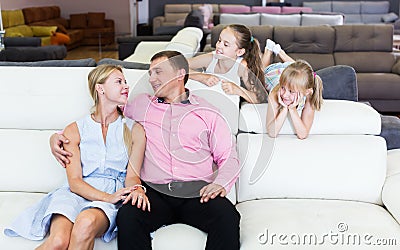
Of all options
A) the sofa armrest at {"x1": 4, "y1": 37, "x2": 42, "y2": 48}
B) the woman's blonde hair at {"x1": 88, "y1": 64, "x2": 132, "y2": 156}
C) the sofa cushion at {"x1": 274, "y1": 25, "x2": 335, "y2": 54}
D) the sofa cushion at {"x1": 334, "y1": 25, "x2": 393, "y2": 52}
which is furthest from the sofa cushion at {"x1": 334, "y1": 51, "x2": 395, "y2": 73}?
the sofa armrest at {"x1": 4, "y1": 37, "x2": 42, "y2": 48}

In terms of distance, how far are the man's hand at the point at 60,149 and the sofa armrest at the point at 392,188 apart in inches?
52.0

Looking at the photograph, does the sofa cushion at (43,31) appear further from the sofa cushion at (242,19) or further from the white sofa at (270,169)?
the white sofa at (270,169)

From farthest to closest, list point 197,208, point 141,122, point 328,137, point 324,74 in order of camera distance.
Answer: point 324,74 → point 328,137 → point 141,122 → point 197,208

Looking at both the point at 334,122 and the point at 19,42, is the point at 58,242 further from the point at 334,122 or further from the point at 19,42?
the point at 19,42

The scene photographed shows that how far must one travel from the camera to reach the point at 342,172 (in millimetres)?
2111

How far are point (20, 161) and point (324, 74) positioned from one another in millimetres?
1632

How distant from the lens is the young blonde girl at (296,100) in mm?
2143

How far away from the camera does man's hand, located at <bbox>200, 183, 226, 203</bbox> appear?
73.6 inches

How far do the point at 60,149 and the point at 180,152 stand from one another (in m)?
0.49

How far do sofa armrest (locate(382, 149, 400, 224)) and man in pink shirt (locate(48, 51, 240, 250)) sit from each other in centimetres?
64

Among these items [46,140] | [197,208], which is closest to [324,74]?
[197,208]

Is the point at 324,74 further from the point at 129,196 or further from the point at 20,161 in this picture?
the point at 20,161

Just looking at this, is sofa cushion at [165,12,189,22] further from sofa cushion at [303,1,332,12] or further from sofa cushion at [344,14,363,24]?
sofa cushion at [344,14,363,24]

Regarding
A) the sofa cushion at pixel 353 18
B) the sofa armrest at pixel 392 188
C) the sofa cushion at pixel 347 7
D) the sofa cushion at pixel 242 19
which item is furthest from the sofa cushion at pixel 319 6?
the sofa armrest at pixel 392 188
